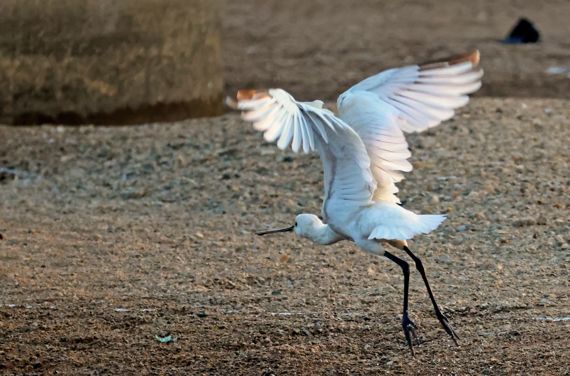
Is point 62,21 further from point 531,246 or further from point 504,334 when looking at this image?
point 504,334

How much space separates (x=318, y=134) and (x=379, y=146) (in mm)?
472

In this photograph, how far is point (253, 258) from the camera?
24.6 feet

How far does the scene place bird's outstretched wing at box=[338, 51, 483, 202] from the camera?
5.89 meters

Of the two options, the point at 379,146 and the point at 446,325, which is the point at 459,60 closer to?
the point at 379,146

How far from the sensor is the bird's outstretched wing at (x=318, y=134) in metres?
5.25

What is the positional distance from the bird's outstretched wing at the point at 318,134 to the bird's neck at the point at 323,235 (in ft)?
0.66

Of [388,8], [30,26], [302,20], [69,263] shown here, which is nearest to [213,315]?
[69,263]

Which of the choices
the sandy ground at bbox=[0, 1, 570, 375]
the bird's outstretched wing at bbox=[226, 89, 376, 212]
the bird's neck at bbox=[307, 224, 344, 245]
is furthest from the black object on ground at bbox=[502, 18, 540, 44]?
the bird's outstretched wing at bbox=[226, 89, 376, 212]

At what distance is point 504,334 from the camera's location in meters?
5.91

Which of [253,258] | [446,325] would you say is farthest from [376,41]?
[446,325]

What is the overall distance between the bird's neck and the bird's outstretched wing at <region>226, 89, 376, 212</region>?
0.66 ft

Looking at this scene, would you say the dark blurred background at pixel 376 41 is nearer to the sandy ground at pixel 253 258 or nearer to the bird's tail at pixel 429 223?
the sandy ground at pixel 253 258

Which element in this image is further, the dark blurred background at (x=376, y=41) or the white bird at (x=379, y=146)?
the dark blurred background at (x=376, y=41)

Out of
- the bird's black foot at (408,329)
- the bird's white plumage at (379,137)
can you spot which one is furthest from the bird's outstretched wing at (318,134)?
the bird's black foot at (408,329)
